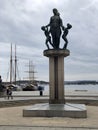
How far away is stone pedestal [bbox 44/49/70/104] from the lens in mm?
21836

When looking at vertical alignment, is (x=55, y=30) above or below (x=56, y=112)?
above

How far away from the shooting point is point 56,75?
22.0m

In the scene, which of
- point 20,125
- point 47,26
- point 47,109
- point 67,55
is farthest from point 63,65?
point 20,125

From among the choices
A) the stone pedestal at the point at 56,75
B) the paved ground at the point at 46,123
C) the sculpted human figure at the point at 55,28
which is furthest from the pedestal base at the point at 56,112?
the sculpted human figure at the point at 55,28

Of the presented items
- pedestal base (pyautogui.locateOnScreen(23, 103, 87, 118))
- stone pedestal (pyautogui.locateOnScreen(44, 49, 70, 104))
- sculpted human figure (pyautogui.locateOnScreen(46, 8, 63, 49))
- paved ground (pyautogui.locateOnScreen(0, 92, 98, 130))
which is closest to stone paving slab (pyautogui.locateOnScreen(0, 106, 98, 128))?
paved ground (pyautogui.locateOnScreen(0, 92, 98, 130))

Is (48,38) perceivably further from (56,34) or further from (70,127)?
(70,127)

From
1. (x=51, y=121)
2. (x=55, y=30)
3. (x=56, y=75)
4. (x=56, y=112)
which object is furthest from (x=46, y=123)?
(x=55, y=30)

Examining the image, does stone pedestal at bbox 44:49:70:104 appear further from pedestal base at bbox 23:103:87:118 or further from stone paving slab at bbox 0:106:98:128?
stone paving slab at bbox 0:106:98:128

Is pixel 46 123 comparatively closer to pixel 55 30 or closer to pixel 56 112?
pixel 56 112

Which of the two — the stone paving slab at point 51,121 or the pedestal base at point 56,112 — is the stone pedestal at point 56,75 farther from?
the stone paving slab at point 51,121

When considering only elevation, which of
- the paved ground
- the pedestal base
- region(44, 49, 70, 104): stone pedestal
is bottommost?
the paved ground

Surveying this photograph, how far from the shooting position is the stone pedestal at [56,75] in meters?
21.8

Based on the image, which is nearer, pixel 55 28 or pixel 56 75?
pixel 56 75

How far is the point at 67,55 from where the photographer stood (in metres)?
22.1
